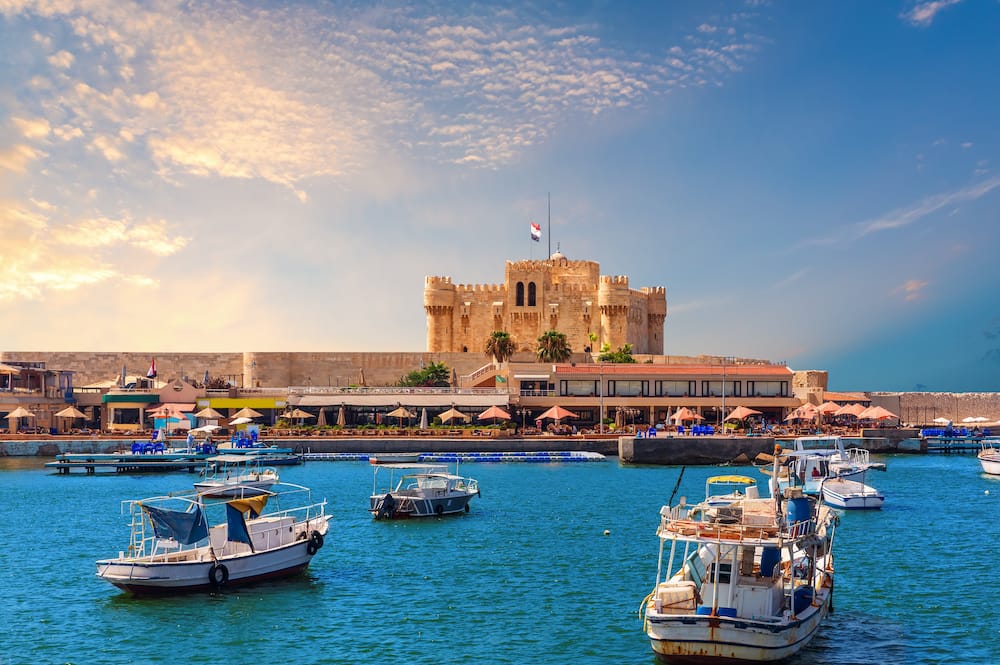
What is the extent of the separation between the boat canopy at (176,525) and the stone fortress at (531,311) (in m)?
78.7

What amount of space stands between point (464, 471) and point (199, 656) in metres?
37.4

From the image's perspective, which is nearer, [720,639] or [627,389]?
[720,639]

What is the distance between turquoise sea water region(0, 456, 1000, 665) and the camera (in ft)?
69.4

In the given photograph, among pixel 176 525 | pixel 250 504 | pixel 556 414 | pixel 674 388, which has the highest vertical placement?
pixel 674 388

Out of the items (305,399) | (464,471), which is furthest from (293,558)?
(305,399)

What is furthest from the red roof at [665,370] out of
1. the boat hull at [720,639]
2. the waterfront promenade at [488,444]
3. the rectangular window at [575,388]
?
the boat hull at [720,639]

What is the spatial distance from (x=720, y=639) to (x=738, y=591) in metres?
1.15

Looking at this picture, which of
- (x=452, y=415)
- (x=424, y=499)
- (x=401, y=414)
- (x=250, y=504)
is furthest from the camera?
(x=401, y=414)

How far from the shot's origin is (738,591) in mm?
19391

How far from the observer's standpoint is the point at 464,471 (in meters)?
58.0

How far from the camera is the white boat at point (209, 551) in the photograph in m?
25.3

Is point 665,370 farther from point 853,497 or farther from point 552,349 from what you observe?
point 853,497

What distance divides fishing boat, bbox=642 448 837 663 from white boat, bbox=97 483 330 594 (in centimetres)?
1099

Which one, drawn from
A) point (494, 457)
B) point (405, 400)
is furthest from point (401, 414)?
point (494, 457)
